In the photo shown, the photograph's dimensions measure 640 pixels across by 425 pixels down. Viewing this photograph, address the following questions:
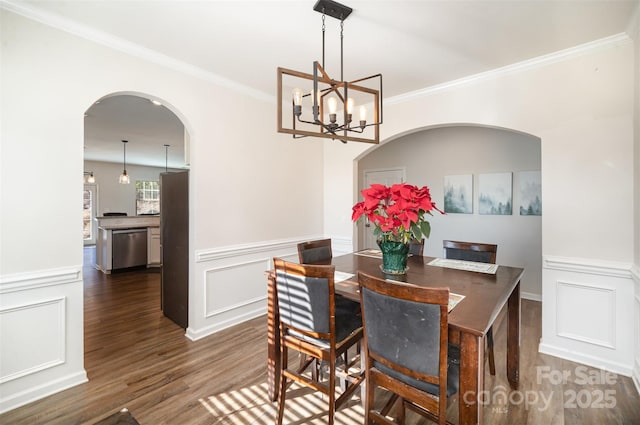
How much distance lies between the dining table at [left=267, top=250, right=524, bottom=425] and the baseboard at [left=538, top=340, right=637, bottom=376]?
33.7 inches

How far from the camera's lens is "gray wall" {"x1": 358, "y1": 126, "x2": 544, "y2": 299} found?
160 inches

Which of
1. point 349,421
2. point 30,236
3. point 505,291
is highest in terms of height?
point 30,236

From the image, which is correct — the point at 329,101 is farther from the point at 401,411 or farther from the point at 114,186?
the point at 114,186

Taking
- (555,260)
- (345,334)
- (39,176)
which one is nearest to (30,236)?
(39,176)

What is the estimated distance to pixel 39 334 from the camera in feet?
6.64

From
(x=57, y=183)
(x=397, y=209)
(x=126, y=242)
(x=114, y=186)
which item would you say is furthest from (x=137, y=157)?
(x=397, y=209)

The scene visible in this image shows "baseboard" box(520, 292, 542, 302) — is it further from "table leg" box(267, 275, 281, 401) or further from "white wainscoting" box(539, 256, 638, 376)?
"table leg" box(267, 275, 281, 401)

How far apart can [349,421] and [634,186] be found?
2838 millimetres

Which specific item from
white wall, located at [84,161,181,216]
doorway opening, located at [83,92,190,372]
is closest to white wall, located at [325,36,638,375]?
doorway opening, located at [83,92,190,372]

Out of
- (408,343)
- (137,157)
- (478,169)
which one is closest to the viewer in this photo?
(408,343)

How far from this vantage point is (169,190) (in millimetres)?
3379

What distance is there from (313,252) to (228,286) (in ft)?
4.26

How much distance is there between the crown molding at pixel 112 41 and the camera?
6.42 ft

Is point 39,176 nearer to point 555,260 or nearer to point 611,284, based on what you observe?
point 555,260
